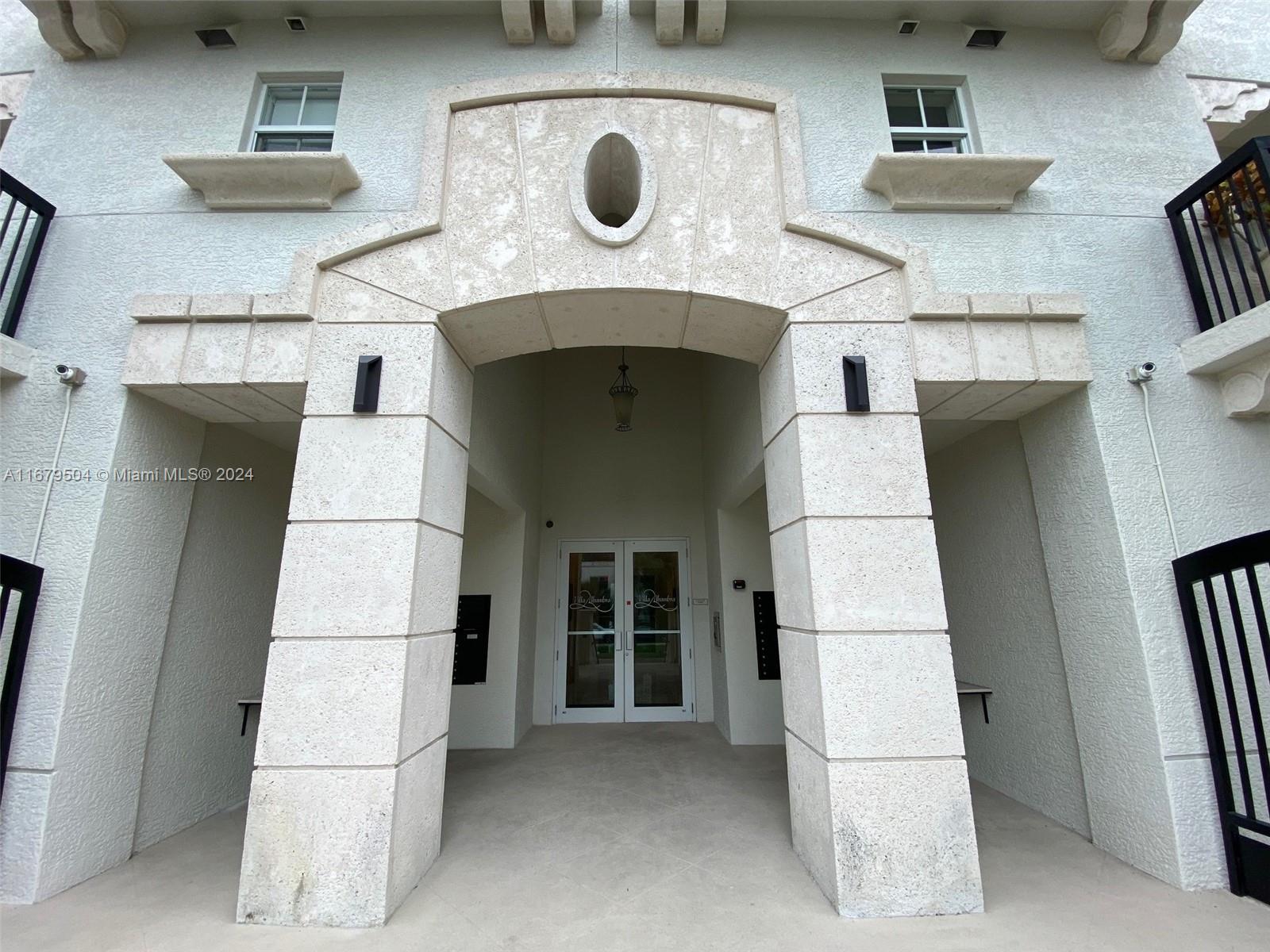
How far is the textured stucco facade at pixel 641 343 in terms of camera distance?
2377 mm

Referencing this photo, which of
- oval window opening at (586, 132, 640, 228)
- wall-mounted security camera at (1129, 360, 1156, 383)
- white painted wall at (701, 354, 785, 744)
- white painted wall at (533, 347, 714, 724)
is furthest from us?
white painted wall at (533, 347, 714, 724)

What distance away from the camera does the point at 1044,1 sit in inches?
132

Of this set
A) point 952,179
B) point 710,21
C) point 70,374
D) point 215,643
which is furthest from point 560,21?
point 215,643

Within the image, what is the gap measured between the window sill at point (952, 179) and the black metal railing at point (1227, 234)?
843 mm

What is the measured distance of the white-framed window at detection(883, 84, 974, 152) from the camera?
3348 mm

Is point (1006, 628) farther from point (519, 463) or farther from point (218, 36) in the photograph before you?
point (218, 36)

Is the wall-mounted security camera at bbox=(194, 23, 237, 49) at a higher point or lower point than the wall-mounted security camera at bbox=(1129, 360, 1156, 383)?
higher

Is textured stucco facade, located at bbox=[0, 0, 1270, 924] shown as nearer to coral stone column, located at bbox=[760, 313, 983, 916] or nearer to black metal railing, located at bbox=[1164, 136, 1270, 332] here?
coral stone column, located at bbox=[760, 313, 983, 916]

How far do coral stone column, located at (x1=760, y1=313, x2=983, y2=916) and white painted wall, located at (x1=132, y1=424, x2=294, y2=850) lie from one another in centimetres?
353

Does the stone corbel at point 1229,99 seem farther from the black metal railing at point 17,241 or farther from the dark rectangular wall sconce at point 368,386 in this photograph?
the black metal railing at point 17,241

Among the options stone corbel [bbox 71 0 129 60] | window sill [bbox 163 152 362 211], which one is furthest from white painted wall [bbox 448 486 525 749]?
stone corbel [bbox 71 0 129 60]

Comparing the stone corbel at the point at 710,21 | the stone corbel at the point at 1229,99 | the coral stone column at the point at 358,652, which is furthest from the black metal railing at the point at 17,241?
the stone corbel at the point at 1229,99

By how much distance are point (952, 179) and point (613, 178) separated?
6.47 ft

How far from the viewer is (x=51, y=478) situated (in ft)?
A: 8.70
